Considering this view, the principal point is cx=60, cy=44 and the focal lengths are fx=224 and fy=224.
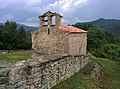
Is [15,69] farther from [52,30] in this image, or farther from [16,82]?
[52,30]

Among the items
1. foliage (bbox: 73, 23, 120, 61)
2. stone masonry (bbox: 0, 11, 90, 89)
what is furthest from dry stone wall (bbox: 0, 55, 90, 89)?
foliage (bbox: 73, 23, 120, 61)

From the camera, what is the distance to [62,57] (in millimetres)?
13625

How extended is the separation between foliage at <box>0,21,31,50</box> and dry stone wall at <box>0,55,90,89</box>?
131 feet

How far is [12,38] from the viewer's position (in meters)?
54.3

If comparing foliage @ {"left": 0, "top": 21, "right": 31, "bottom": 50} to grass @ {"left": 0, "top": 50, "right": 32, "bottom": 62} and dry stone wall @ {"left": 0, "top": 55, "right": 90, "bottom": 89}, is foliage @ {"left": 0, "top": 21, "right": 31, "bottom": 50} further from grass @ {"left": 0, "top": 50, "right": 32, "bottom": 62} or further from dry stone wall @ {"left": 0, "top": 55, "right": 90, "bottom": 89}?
dry stone wall @ {"left": 0, "top": 55, "right": 90, "bottom": 89}

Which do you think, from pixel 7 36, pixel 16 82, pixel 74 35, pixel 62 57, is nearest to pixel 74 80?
Answer: pixel 62 57

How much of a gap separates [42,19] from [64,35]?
11.2ft

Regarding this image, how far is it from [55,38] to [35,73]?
1439 centimetres

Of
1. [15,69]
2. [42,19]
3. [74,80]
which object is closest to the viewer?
[15,69]

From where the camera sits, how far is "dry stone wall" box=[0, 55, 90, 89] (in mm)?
7934

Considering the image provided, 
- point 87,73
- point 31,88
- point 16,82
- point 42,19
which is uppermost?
point 42,19

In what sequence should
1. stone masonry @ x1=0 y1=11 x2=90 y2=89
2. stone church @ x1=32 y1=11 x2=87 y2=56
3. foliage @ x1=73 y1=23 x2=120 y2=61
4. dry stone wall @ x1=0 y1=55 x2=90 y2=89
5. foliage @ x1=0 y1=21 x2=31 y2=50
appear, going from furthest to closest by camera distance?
1. foliage @ x1=0 y1=21 x2=31 y2=50
2. foliage @ x1=73 y1=23 x2=120 y2=61
3. stone church @ x1=32 y1=11 x2=87 y2=56
4. stone masonry @ x1=0 y1=11 x2=90 y2=89
5. dry stone wall @ x1=0 y1=55 x2=90 y2=89

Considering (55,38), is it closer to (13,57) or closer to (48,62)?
(13,57)

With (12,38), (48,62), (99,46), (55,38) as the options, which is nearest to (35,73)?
(48,62)
